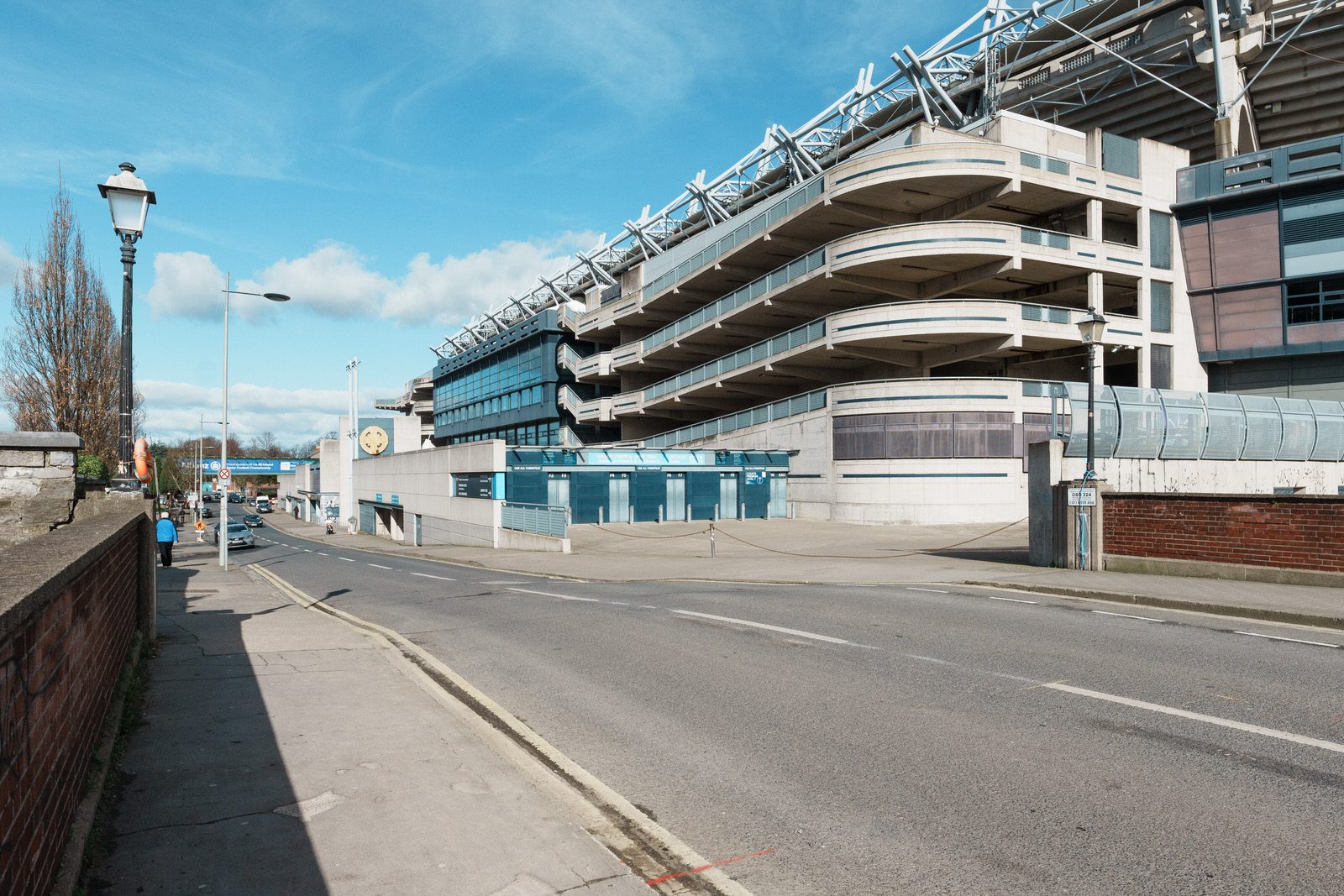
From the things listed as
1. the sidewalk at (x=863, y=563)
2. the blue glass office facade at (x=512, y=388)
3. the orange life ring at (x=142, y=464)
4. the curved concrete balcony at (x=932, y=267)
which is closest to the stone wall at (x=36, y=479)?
the orange life ring at (x=142, y=464)

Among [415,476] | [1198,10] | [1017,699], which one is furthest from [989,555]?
[415,476]

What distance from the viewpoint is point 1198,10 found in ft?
118

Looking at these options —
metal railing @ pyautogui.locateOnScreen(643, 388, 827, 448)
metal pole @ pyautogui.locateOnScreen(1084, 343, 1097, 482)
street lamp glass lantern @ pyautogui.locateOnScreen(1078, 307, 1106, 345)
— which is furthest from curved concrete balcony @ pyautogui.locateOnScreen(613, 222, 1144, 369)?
street lamp glass lantern @ pyautogui.locateOnScreen(1078, 307, 1106, 345)

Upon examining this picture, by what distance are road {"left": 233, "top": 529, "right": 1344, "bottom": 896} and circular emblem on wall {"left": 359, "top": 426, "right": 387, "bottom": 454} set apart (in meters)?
58.2

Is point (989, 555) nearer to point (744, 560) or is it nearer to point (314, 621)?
point (744, 560)

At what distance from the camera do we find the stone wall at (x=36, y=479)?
31.5ft

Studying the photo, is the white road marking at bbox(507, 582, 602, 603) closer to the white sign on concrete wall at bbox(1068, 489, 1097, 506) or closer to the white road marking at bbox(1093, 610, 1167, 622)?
the white road marking at bbox(1093, 610, 1167, 622)

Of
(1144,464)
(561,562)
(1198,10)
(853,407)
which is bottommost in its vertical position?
(561,562)

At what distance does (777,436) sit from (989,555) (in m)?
19.3

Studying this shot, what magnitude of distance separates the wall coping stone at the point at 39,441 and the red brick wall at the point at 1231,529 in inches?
675

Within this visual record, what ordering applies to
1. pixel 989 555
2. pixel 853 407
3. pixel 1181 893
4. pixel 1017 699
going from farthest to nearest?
pixel 853 407 < pixel 989 555 < pixel 1017 699 < pixel 1181 893

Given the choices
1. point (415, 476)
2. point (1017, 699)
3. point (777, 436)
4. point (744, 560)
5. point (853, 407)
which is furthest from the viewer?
point (415, 476)

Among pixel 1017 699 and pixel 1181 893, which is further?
pixel 1017 699

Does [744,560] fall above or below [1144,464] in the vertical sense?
below
